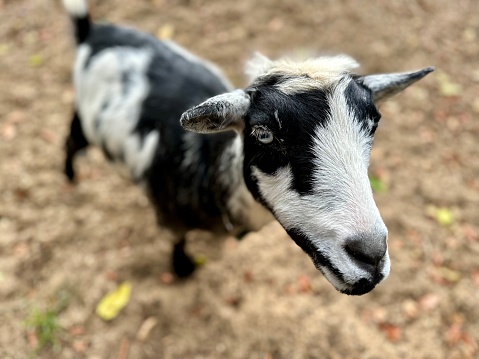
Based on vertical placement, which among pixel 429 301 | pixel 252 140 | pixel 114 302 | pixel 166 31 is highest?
pixel 252 140

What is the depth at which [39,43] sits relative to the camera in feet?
17.9

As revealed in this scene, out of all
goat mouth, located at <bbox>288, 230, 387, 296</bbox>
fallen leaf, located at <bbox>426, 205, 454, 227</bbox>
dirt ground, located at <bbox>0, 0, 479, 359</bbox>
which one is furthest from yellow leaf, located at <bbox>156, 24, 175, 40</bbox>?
goat mouth, located at <bbox>288, 230, 387, 296</bbox>

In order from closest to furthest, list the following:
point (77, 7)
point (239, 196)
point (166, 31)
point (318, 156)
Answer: point (318, 156) < point (239, 196) < point (77, 7) < point (166, 31)

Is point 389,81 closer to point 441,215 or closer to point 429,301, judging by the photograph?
point 429,301

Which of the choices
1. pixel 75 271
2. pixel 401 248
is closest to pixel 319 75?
pixel 401 248

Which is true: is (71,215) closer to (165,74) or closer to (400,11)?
(165,74)

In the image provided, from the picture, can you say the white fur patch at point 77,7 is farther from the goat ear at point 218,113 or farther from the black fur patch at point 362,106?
the black fur patch at point 362,106

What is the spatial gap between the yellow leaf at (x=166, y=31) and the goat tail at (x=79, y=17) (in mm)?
2085

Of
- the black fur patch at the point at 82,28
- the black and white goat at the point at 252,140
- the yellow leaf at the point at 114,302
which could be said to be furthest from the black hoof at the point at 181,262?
the black fur patch at the point at 82,28

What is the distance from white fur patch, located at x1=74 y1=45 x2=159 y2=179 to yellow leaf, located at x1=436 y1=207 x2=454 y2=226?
291 centimetres

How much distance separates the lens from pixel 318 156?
1.84 m

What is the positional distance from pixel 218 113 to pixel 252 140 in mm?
229

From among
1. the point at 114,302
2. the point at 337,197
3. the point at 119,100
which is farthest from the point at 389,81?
the point at 114,302

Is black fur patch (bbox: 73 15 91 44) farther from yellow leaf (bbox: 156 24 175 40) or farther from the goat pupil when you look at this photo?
the goat pupil
